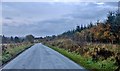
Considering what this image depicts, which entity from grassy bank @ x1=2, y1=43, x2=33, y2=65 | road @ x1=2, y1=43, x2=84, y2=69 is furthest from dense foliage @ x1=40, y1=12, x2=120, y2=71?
grassy bank @ x1=2, y1=43, x2=33, y2=65

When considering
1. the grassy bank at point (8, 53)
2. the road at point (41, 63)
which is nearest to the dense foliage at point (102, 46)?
the road at point (41, 63)

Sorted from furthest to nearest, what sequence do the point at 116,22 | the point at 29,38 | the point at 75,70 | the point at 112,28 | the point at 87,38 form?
the point at 29,38 < the point at 87,38 < the point at 116,22 < the point at 112,28 < the point at 75,70

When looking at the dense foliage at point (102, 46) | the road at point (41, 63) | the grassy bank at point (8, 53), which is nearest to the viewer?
the road at point (41, 63)

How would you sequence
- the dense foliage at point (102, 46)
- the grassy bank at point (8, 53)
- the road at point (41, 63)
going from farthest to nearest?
the grassy bank at point (8, 53), the dense foliage at point (102, 46), the road at point (41, 63)

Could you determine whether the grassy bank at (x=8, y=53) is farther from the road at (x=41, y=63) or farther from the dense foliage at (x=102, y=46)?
the dense foliage at (x=102, y=46)

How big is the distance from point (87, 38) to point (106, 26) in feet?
72.9

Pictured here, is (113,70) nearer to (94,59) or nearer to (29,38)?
(94,59)

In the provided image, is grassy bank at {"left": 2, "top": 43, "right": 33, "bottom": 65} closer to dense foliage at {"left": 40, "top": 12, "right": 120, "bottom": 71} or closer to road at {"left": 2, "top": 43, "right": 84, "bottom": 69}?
road at {"left": 2, "top": 43, "right": 84, "bottom": 69}

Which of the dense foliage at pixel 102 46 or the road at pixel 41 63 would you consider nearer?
the road at pixel 41 63

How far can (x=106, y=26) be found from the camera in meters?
67.2

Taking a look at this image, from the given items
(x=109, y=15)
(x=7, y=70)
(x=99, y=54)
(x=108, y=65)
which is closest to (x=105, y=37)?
(x=109, y=15)

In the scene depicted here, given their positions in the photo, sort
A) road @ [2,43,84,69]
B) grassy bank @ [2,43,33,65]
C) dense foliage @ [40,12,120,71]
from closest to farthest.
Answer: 1. road @ [2,43,84,69]
2. dense foliage @ [40,12,120,71]
3. grassy bank @ [2,43,33,65]

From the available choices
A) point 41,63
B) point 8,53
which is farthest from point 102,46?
point 8,53

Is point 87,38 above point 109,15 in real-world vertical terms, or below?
below
